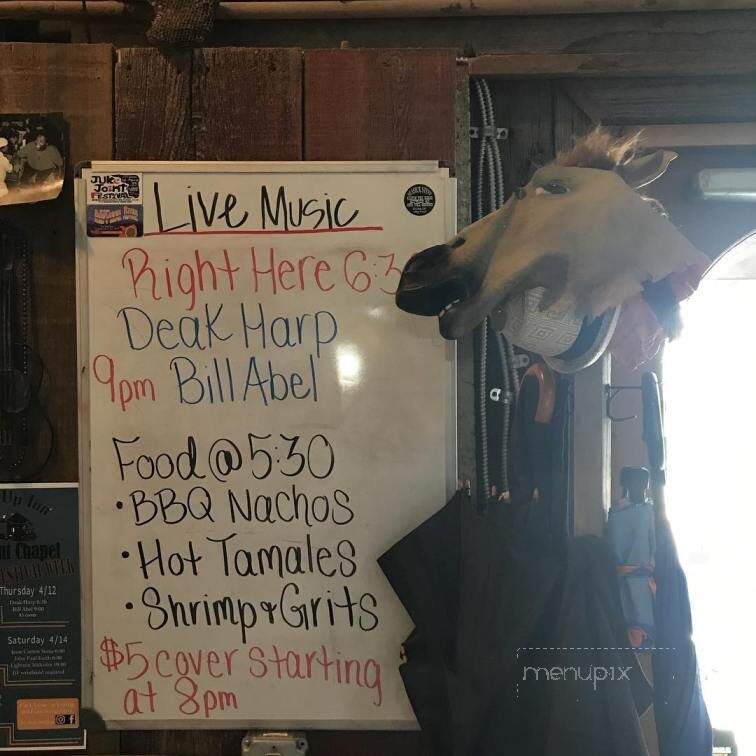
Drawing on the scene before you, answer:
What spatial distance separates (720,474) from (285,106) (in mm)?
1462

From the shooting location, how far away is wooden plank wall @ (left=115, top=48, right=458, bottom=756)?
126 cm

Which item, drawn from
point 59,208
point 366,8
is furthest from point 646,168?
point 59,208

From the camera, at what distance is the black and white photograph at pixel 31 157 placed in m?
1.25

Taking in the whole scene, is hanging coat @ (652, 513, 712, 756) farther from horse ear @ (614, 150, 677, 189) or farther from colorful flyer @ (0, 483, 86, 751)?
colorful flyer @ (0, 483, 86, 751)

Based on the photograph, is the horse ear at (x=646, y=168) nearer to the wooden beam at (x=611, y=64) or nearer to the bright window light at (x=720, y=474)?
the wooden beam at (x=611, y=64)

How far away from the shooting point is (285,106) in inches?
50.0

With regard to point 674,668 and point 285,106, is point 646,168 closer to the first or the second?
point 285,106

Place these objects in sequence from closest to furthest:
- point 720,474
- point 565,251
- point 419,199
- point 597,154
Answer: point 565,251 < point 597,154 < point 419,199 < point 720,474

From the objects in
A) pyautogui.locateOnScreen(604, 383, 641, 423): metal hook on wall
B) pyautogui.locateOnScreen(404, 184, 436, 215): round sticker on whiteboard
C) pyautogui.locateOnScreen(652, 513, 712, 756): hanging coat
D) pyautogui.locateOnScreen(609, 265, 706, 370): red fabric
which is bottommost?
pyautogui.locateOnScreen(652, 513, 712, 756): hanging coat

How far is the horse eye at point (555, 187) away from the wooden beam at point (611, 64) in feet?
1.21

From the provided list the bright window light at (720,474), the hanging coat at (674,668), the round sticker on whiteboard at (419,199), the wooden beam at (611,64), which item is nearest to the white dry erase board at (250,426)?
the round sticker on whiteboard at (419,199)

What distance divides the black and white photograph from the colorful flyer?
0.54 m

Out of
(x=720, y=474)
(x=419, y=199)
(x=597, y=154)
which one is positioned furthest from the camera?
(x=720, y=474)

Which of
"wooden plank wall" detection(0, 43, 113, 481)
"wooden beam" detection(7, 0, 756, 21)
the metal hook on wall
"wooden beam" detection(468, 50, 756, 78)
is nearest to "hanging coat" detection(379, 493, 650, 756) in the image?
the metal hook on wall
